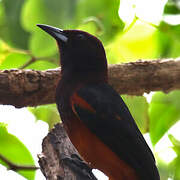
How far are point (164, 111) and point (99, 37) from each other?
0.64 metres

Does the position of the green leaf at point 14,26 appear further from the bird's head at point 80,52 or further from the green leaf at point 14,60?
the bird's head at point 80,52

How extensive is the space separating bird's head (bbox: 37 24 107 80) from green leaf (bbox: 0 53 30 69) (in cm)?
24


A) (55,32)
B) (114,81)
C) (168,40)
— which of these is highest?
(55,32)

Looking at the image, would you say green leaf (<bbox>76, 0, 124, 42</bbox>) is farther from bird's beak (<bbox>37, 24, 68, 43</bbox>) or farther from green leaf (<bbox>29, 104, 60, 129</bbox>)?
green leaf (<bbox>29, 104, 60, 129</bbox>)

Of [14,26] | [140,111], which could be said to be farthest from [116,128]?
[14,26]

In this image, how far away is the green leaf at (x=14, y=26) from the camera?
9.11 ft

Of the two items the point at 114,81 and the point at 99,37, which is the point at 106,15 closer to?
the point at 99,37

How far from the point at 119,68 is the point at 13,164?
2.84 feet

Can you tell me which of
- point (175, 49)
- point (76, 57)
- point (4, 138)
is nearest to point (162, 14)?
point (175, 49)

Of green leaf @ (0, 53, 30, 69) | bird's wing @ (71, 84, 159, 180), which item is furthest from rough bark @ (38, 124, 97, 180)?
green leaf @ (0, 53, 30, 69)

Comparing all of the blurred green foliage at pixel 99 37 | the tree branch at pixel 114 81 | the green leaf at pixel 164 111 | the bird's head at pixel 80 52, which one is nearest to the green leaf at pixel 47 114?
the blurred green foliage at pixel 99 37

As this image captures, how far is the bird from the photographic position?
2.88 m

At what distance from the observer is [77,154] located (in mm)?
3109

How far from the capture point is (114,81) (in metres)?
3.28
